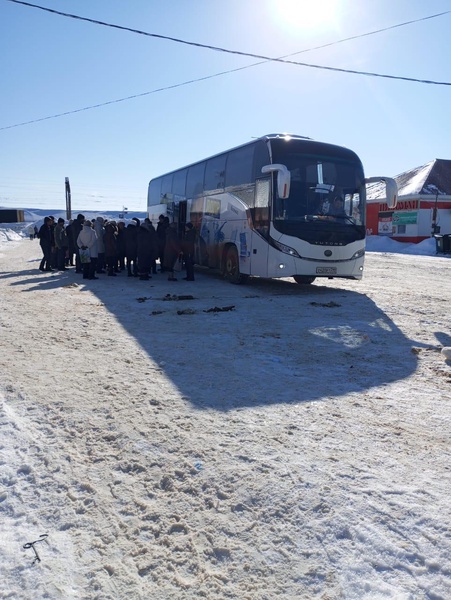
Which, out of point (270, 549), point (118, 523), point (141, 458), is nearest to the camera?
point (270, 549)

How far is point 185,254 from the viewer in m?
13.8

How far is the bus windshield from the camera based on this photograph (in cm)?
1123

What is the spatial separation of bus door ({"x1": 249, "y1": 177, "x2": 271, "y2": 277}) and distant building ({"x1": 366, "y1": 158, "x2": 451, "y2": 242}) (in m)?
29.9

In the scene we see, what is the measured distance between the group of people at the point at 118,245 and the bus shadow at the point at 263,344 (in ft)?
8.98

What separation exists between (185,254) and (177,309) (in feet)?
15.8

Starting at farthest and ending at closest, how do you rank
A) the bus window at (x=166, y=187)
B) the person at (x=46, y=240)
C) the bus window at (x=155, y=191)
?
1. the bus window at (x=155, y=191)
2. the bus window at (x=166, y=187)
3. the person at (x=46, y=240)

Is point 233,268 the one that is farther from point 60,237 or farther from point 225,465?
point 225,465

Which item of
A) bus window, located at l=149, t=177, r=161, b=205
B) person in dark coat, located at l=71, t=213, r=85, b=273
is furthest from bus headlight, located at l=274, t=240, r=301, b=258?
bus window, located at l=149, t=177, r=161, b=205

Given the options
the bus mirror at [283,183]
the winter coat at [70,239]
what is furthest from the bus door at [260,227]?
the winter coat at [70,239]

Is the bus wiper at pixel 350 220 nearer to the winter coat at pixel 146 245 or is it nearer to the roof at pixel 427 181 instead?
the winter coat at pixel 146 245

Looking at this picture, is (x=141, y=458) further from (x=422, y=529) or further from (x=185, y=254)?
(x=185, y=254)

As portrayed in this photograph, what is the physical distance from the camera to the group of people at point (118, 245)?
13797mm

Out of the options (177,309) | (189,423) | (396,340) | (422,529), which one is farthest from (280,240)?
(422,529)

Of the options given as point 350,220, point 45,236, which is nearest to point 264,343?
point 350,220
